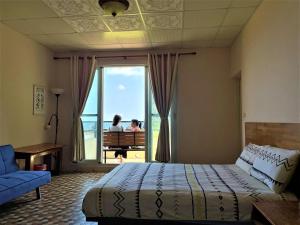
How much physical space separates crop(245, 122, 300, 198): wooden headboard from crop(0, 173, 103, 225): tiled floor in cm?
211

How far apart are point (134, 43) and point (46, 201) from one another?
317 cm

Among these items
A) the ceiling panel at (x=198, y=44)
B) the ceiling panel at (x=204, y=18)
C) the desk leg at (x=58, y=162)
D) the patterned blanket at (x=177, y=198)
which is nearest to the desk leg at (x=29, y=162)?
the desk leg at (x=58, y=162)

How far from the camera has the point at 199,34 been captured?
4445 millimetres

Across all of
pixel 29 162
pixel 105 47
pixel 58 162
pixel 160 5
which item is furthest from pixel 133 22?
pixel 58 162

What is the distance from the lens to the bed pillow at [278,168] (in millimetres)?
2111

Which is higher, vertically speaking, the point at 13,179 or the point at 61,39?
the point at 61,39

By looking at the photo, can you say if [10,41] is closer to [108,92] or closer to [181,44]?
[108,92]

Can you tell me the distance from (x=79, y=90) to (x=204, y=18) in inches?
118

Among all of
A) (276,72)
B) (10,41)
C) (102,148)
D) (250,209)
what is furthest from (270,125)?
(10,41)

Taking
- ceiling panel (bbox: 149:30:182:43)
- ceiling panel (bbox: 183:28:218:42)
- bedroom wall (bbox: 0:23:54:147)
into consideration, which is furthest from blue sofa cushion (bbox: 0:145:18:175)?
ceiling panel (bbox: 183:28:218:42)

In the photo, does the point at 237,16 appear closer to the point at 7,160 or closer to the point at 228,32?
the point at 228,32

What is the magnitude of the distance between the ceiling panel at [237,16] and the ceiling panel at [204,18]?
0.30 feet

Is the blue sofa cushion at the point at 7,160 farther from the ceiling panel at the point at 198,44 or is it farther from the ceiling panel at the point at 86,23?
the ceiling panel at the point at 198,44

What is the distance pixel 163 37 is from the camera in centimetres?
457
